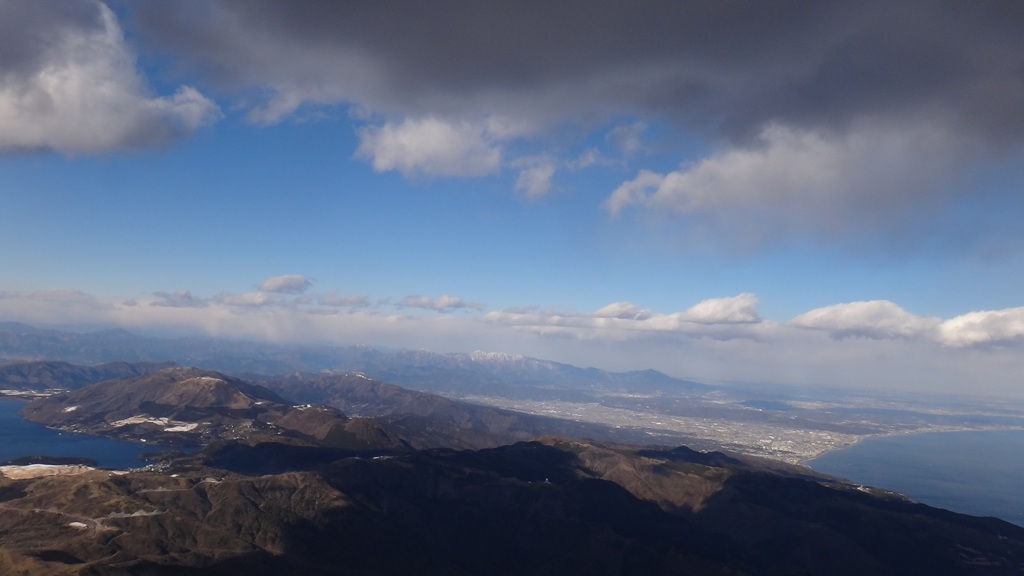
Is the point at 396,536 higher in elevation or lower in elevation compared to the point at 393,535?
lower

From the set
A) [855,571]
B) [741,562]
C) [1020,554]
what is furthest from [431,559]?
[1020,554]

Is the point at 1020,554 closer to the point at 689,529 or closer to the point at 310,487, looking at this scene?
the point at 689,529

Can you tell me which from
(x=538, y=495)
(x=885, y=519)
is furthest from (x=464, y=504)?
(x=885, y=519)

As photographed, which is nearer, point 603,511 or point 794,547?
point 794,547

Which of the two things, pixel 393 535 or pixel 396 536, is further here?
pixel 393 535

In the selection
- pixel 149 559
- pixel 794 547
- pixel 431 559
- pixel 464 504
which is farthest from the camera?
pixel 464 504

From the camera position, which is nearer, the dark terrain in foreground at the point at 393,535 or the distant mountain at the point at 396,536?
the distant mountain at the point at 396,536

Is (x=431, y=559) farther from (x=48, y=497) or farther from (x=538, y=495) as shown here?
(x=48, y=497)

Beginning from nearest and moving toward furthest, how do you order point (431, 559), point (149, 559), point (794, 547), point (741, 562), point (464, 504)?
1. point (149, 559)
2. point (431, 559)
3. point (741, 562)
4. point (794, 547)
5. point (464, 504)

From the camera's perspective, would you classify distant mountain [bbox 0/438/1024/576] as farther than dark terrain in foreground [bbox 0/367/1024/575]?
No

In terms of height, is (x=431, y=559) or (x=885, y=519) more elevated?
(x=885, y=519)
